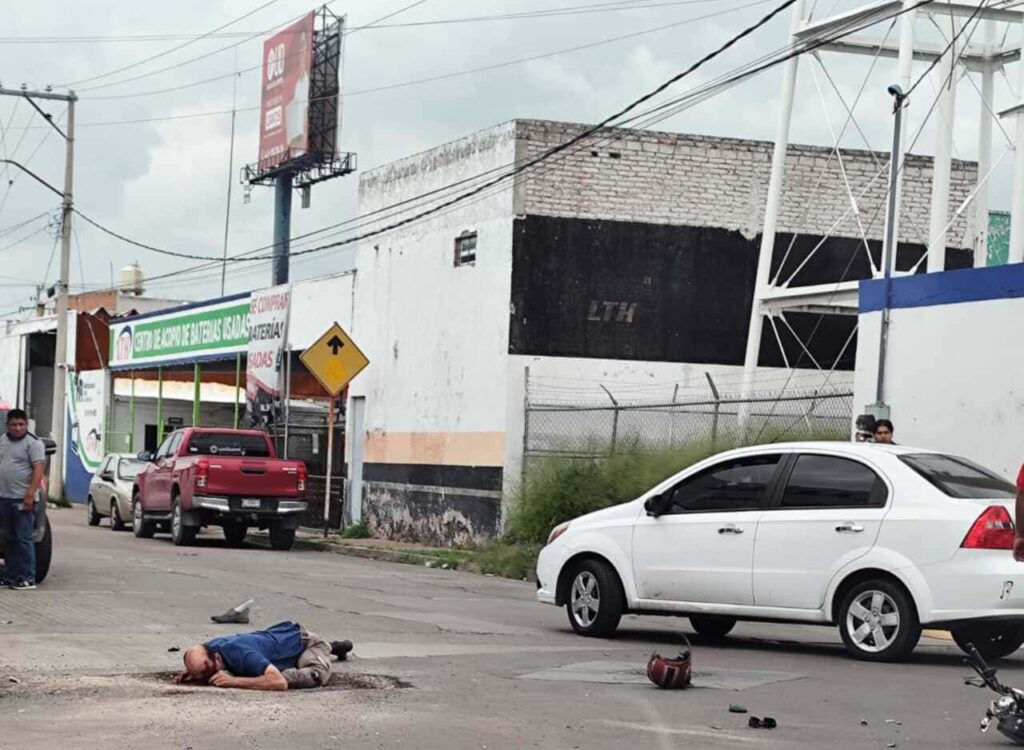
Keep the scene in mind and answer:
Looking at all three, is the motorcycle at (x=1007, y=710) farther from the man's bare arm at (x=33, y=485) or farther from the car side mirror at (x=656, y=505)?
the man's bare arm at (x=33, y=485)

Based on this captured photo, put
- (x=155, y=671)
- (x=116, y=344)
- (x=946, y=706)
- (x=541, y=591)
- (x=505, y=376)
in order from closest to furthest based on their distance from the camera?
(x=946, y=706)
(x=155, y=671)
(x=541, y=591)
(x=505, y=376)
(x=116, y=344)

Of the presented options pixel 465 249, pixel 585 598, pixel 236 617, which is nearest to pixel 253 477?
pixel 465 249

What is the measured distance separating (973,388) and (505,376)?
10.2m

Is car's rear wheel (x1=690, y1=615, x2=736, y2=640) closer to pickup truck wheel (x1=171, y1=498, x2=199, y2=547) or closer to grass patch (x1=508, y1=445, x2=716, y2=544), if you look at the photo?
grass patch (x1=508, y1=445, x2=716, y2=544)

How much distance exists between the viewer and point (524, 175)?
27.8 m

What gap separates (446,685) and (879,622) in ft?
11.6

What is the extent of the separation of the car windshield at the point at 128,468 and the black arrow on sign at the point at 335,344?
234 inches

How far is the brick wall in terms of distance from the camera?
91.6 ft

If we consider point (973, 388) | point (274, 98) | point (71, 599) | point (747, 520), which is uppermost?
point (274, 98)

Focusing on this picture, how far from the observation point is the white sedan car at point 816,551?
1217 cm

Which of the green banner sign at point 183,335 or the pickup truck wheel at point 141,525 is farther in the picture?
the green banner sign at point 183,335

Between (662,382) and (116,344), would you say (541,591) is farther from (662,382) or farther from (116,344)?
(116,344)

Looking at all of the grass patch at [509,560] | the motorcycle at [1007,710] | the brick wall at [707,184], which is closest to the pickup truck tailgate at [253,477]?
the grass patch at [509,560]

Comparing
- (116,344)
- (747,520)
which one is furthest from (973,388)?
(116,344)
